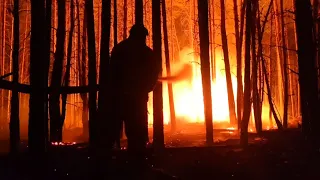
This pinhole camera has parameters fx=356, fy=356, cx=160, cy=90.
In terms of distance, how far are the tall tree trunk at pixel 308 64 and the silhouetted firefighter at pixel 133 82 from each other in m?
4.23

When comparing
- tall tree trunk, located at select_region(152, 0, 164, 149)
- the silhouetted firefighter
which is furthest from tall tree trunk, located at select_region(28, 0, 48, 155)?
tall tree trunk, located at select_region(152, 0, 164, 149)

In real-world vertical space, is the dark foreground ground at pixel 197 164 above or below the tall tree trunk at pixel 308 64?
below

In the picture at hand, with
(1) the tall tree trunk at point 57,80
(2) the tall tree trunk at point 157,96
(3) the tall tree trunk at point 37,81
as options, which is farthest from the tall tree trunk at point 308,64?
(1) the tall tree trunk at point 57,80

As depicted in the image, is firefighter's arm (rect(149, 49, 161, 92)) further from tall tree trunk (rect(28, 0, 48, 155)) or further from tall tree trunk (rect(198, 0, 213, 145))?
tall tree trunk (rect(198, 0, 213, 145))

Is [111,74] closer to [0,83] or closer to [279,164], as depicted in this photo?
[0,83]

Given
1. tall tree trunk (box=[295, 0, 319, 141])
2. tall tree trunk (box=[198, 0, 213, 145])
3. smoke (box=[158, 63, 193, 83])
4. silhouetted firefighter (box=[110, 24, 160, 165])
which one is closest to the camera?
silhouetted firefighter (box=[110, 24, 160, 165])

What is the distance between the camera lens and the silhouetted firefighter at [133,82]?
4992 millimetres

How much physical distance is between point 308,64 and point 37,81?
5832 millimetres

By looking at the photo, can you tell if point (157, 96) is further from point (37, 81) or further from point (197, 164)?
point (37, 81)

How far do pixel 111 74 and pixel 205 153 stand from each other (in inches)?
124

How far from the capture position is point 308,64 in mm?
7855

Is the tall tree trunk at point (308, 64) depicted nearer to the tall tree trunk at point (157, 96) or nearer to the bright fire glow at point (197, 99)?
the tall tree trunk at point (157, 96)

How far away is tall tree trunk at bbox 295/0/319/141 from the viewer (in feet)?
25.6

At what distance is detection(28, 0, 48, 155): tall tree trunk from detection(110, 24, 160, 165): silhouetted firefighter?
95 cm
